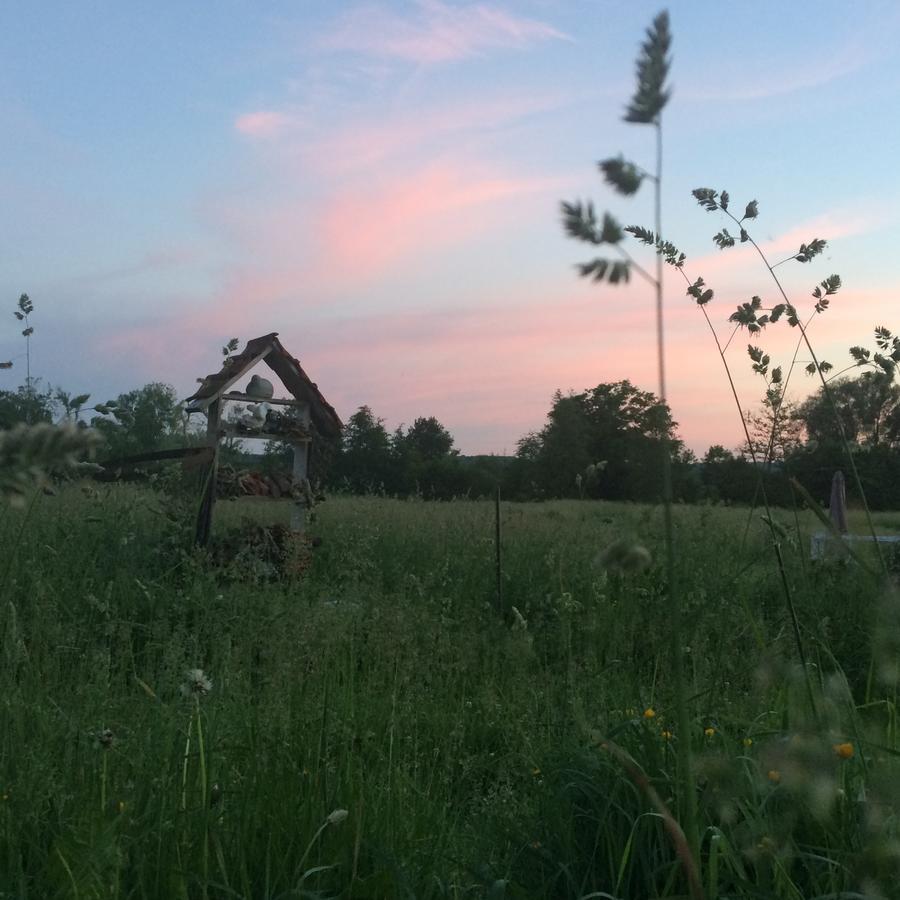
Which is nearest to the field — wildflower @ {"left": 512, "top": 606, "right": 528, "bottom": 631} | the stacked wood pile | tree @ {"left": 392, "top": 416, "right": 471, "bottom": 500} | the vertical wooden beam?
wildflower @ {"left": 512, "top": 606, "right": 528, "bottom": 631}

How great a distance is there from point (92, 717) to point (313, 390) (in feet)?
13.9

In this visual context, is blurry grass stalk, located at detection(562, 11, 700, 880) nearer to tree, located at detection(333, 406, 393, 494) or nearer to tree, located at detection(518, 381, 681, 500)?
tree, located at detection(518, 381, 681, 500)

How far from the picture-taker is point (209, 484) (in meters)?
5.95

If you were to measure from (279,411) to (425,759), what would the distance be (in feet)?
12.8

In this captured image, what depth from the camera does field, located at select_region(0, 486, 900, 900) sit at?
1.50 m

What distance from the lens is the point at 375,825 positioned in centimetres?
204

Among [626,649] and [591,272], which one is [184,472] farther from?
[591,272]

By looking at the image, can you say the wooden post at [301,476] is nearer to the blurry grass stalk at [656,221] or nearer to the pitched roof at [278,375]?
the pitched roof at [278,375]

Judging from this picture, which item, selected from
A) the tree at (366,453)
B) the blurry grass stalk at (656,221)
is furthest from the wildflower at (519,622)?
the tree at (366,453)

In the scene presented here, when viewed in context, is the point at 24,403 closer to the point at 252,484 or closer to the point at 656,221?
the point at 252,484

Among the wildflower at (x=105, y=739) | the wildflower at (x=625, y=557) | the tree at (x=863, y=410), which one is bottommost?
the wildflower at (x=105, y=739)

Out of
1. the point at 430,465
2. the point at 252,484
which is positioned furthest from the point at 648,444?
the point at 430,465

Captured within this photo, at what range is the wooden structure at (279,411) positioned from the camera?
6.17 m

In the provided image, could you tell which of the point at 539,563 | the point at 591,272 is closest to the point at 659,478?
the point at 591,272
